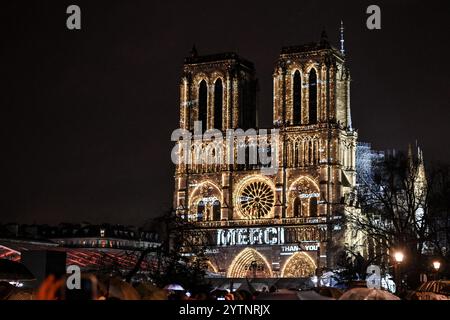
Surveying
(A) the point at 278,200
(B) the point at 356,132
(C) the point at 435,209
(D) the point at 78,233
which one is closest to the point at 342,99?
(B) the point at 356,132

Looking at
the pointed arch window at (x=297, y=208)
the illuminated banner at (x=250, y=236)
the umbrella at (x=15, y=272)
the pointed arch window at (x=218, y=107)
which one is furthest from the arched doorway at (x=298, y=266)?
the umbrella at (x=15, y=272)

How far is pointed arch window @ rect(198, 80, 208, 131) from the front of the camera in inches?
3947

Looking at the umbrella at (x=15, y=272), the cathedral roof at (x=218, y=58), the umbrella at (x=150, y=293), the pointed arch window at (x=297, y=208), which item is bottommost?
the umbrella at (x=150, y=293)

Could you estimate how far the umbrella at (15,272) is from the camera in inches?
1249

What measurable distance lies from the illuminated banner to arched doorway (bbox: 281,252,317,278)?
2.04m

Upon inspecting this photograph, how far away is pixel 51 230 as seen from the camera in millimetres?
140250

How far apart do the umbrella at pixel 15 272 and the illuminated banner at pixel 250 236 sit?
6360cm

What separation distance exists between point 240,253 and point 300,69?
19074 millimetres

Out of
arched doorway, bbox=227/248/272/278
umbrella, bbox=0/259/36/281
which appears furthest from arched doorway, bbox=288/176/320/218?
umbrella, bbox=0/259/36/281

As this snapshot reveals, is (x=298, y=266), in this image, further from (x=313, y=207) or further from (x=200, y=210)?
(x=200, y=210)

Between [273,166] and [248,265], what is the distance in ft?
33.7

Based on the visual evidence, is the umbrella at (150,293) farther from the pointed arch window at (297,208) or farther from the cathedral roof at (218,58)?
the cathedral roof at (218,58)

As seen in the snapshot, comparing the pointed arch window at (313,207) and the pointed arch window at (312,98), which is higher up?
the pointed arch window at (312,98)
